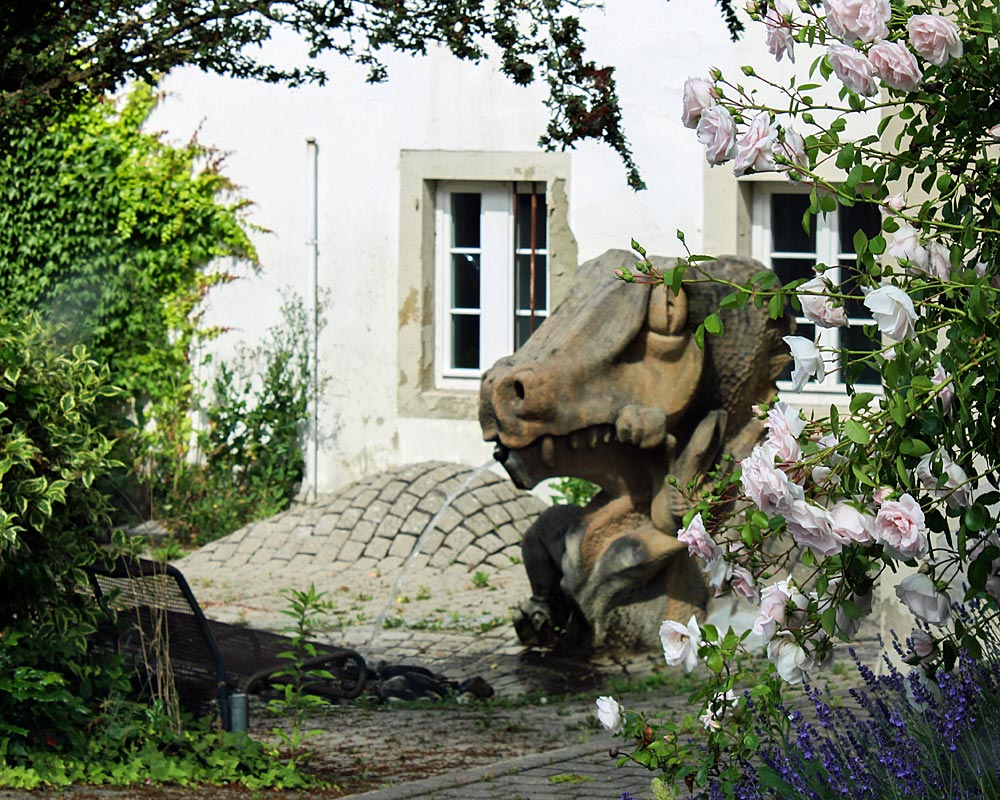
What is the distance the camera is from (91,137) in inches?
551

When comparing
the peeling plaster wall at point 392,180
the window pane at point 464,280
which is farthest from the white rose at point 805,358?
the window pane at point 464,280

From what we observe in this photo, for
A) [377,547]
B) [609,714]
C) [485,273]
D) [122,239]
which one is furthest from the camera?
[122,239]

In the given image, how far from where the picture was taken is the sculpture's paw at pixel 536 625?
866 cm

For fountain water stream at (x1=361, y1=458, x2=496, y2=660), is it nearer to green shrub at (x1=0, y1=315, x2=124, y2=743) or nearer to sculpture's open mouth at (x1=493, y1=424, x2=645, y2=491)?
sculpture's open mouth at (x1=493, y1=424, x2=645, y2=491)

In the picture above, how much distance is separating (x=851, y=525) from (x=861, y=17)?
917mm

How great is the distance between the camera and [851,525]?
293cm

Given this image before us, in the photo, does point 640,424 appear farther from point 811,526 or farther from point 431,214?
point 431,214

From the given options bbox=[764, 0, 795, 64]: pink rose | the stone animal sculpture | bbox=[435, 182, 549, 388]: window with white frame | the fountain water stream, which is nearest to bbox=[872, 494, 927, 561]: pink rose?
bbox=[764, 0, 795, 64]: pink rose

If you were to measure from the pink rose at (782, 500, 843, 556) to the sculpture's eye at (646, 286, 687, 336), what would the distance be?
16.1 ft

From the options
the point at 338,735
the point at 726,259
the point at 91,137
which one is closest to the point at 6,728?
the point at 338,735

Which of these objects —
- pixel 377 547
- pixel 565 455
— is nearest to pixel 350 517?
pixel 377 547

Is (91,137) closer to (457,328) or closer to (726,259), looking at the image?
(457,328)

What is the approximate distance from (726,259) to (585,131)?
252cm

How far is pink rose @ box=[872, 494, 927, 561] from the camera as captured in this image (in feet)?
9.45
